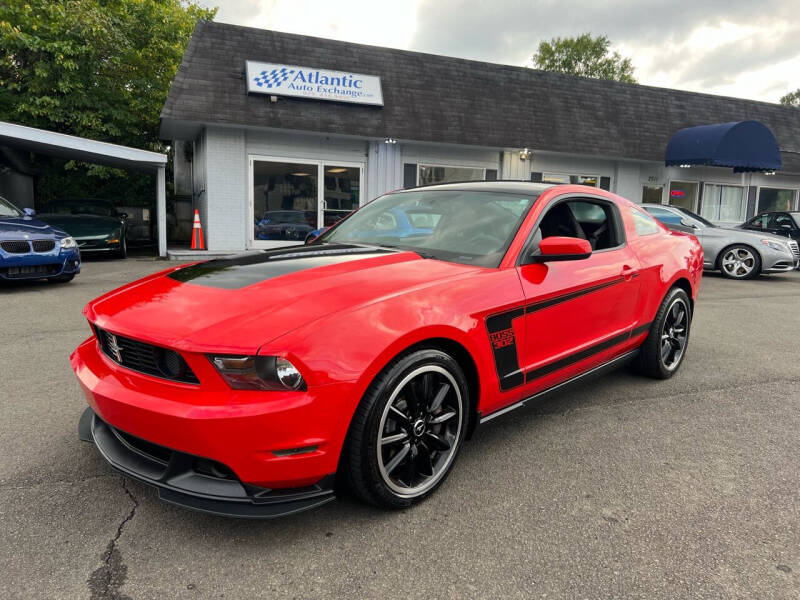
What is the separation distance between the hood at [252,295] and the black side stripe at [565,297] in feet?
1.27

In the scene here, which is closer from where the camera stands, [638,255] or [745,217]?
[638,255]

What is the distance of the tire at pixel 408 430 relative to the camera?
2176 mm

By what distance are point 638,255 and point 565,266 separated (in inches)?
40.3

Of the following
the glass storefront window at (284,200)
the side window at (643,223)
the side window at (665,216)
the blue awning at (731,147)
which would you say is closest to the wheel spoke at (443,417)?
the side window at (643,223)

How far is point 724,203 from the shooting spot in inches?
780

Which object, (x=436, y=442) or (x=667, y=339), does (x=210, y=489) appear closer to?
(x=436, y=442)

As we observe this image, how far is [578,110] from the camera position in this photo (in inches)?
674

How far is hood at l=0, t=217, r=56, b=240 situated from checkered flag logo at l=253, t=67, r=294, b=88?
6606mm

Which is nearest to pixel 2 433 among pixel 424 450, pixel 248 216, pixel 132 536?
pixel 132 536

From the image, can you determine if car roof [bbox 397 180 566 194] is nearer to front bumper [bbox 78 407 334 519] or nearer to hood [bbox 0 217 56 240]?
front bumper [bbox 78 407 334 519]

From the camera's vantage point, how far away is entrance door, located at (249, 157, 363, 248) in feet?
46.1

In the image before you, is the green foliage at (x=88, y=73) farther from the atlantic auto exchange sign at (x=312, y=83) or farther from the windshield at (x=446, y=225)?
the windshield at (x=446, y=225)

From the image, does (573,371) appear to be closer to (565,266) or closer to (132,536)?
(565,266)

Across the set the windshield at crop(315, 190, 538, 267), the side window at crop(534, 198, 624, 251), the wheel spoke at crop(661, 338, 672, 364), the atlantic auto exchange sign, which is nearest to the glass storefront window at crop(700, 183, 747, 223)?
the atlantic auto exchange sign
